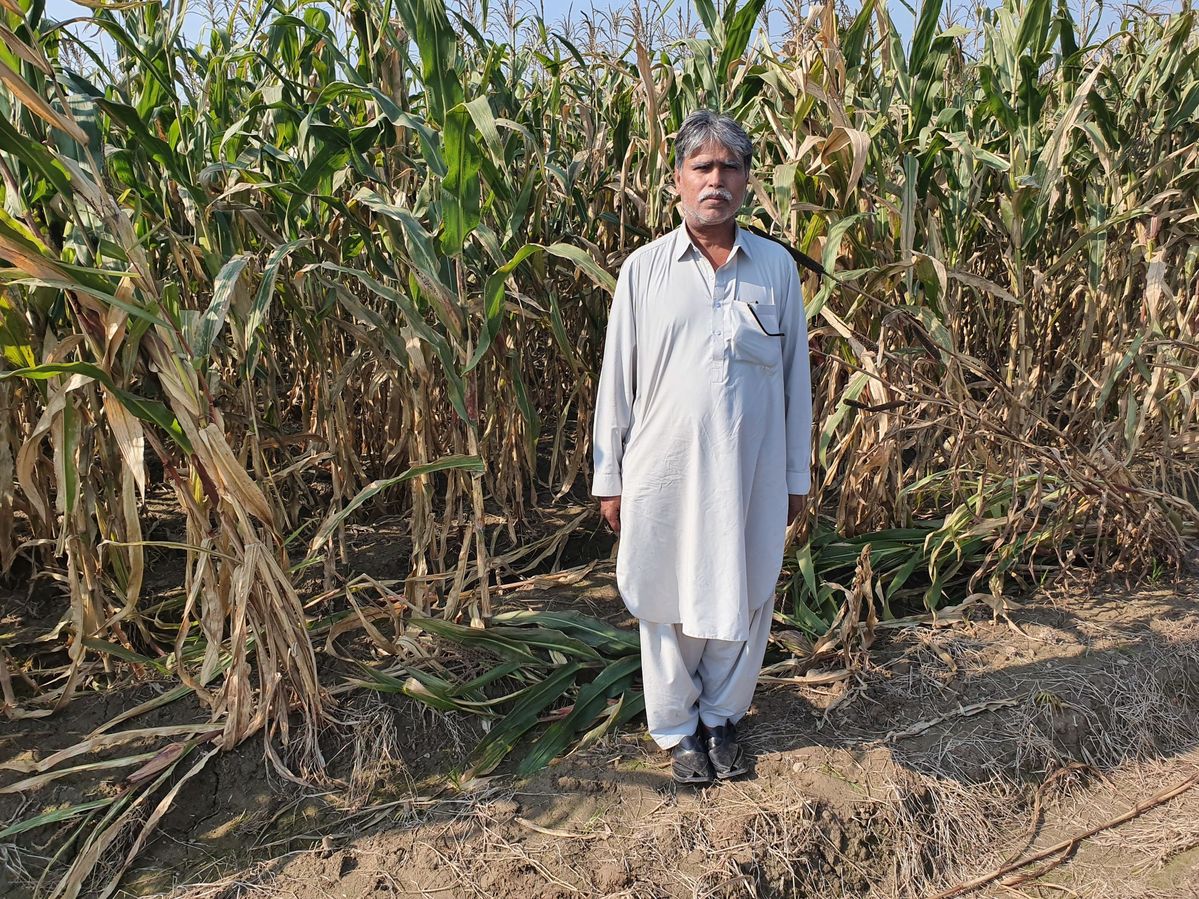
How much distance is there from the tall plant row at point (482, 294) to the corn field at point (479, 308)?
14 mm

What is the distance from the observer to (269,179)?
249 cm

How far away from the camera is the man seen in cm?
183

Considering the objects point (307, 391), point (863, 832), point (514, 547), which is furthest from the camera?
point (307, 391)

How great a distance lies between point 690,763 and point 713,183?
132cm

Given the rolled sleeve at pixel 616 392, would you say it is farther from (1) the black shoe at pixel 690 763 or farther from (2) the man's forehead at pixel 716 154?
(1) the black shoe at pixel 690 763

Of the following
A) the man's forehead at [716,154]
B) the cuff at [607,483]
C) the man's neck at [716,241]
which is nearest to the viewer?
the man's forehead at [716,154]

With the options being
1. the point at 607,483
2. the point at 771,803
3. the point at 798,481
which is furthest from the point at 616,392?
the point at 771,803

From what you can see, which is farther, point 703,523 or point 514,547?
point 514,547

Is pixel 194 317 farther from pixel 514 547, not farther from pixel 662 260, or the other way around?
pixel 514 547

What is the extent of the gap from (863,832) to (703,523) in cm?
81

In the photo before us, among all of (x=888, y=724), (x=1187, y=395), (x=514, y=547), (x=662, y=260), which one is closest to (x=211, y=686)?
(x=514, y=547)

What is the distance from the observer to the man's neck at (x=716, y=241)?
185cm

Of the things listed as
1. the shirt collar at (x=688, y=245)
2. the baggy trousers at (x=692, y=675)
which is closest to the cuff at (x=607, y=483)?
the baggy trousers at (x=692, y=675)


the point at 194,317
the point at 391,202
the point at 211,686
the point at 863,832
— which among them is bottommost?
the point at 863,832
